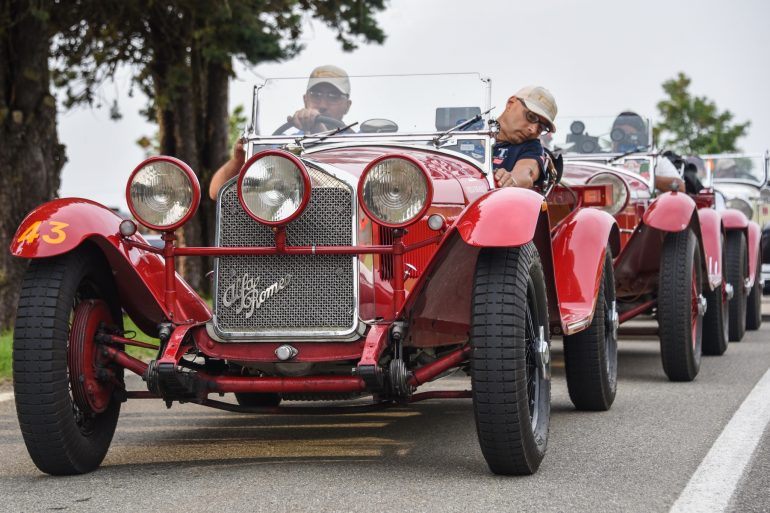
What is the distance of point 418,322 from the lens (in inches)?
191

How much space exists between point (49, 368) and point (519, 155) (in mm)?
3118

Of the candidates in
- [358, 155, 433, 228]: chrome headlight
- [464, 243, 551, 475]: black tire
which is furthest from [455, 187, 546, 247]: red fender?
[358, 155, 433, 228]: chrome headlight

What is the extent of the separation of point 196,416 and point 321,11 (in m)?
9.55

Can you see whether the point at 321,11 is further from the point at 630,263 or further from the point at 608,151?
the point at 630,263

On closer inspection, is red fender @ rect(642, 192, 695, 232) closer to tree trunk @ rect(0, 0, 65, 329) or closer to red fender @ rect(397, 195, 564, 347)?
red fender @ rect(397, 195, 564, 347)

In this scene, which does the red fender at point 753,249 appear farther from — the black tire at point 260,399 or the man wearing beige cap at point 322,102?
the black tire at point 260,399

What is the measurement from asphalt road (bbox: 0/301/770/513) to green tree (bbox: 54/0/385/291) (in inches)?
282

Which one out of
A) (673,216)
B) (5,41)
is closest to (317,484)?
(673,216)

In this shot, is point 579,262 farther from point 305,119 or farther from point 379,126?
point 305,119

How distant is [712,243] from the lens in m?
9.08

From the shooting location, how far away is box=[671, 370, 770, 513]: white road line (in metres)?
4.04

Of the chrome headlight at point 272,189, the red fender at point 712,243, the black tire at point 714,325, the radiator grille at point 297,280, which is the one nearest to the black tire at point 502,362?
the radiator grille at point 297,280

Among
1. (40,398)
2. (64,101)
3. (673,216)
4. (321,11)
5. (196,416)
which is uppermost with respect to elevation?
(321,11)

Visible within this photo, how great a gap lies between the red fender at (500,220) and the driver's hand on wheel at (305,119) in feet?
6.45
